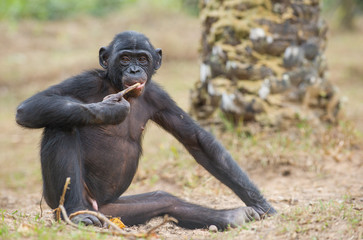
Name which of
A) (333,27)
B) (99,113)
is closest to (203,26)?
(99,113)

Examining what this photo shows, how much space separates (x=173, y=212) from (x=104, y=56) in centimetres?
199

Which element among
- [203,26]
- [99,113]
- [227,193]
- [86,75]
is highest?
[203,26]

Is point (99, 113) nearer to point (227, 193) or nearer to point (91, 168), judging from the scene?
point (91, 168)

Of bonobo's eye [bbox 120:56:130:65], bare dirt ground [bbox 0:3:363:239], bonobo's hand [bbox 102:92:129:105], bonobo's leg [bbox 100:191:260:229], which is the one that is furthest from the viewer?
bonobo's eye [bbox 120:56:130:65]

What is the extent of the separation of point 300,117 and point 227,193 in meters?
2.14

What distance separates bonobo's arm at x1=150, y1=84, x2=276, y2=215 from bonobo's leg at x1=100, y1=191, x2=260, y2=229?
19.0 inches

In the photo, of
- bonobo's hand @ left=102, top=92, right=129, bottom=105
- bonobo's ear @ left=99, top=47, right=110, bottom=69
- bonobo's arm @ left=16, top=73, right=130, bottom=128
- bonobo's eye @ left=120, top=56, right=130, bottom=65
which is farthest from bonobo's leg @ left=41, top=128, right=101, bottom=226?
bonobo's ear @ left=99, top=47, right=110, bottom=69

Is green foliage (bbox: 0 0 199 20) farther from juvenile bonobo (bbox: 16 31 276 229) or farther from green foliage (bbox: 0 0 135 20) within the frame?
juvenile bonobo (bbox: 16 31 276 229)

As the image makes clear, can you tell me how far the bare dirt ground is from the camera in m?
4.16

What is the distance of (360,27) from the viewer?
21781 mm

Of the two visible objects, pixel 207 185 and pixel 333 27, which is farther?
pixel 333 27

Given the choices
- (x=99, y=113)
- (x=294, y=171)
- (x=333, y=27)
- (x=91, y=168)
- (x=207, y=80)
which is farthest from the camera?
(x=333, y=27)

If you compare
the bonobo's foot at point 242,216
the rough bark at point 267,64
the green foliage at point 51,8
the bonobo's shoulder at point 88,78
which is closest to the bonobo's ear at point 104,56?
the bonobo's shoulder at point 88,78

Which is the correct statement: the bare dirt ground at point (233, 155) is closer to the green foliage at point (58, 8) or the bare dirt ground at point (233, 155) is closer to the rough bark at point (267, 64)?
the rough bark at point (267, 64)
